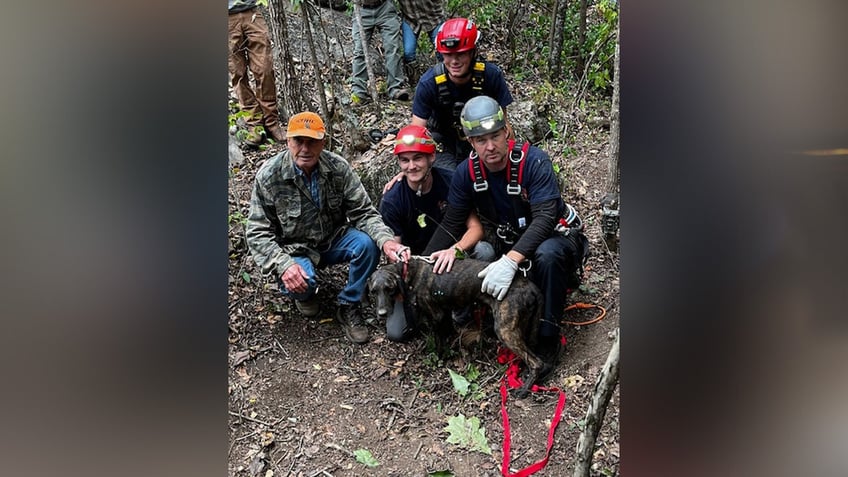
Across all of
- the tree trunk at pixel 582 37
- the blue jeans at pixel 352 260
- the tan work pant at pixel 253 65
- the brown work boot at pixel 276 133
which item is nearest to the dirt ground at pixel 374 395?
the blue jeans at pixel 352 260

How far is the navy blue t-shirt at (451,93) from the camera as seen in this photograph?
569cm

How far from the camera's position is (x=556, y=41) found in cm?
970

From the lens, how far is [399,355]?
509 centimetres

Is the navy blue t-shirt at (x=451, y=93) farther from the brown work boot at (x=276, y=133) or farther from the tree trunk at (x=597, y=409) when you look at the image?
the tree trunk at (x=597, y=409)

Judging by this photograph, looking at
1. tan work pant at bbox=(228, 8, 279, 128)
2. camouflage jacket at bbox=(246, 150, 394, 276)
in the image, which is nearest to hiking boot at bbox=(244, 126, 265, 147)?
tan work pant at bbox=(228, 8, 279, 128)

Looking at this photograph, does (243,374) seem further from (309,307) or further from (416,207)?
(416,207)

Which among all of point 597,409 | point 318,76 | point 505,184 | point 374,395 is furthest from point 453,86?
point 597,409

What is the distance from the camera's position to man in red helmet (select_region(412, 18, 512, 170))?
5426 millimetres

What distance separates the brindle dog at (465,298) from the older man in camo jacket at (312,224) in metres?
0.26

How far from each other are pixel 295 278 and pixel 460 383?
1682mm

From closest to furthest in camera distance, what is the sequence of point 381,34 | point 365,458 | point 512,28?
1. point 365,458
2. point 381,34
3. point 512,28
